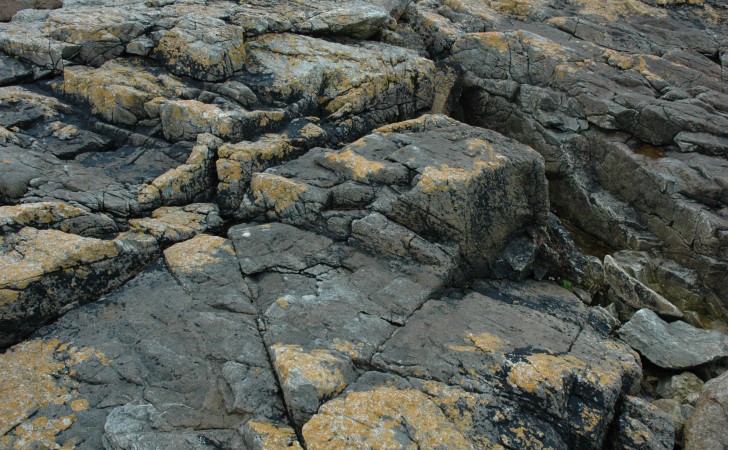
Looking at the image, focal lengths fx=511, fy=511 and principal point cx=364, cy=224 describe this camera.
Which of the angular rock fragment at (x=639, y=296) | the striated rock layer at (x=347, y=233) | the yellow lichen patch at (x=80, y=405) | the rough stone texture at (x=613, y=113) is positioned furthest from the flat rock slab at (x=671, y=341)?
the yellow lichen patch at (x=80, y=405)

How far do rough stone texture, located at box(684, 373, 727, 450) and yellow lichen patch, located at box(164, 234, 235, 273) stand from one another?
10.2 metres

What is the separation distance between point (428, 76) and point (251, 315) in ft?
37.4

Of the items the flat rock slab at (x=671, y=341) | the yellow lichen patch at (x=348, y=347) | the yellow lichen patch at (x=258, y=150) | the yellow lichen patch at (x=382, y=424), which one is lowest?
the flat rock slab at (x=671, y=341)

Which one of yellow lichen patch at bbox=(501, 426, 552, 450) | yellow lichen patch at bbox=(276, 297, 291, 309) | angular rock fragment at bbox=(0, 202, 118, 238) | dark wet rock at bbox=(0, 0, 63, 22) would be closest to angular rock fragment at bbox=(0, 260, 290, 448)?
yellow lichen patch at bbox=(276, 297, 291, 309)

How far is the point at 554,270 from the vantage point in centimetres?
1385

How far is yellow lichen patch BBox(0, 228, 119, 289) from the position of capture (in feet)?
30.8

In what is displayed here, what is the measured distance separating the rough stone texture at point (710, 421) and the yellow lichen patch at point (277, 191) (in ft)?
31.6

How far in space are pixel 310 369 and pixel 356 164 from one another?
5.91m

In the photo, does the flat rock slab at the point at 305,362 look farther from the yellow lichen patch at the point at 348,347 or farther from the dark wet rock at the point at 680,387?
the dark wet rock at the point at 680,387

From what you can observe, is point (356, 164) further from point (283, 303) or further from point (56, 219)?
point (56, 219)

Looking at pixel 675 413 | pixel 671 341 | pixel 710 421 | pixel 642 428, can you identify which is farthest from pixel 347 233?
pixel 671 341

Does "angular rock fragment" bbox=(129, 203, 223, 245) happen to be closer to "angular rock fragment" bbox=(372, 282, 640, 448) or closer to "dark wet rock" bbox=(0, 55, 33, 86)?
"angular rock fragment" bbox=(372, 282, 640, 448)

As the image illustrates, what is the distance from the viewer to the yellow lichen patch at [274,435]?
737cm

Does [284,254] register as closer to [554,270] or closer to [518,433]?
[518,433]
